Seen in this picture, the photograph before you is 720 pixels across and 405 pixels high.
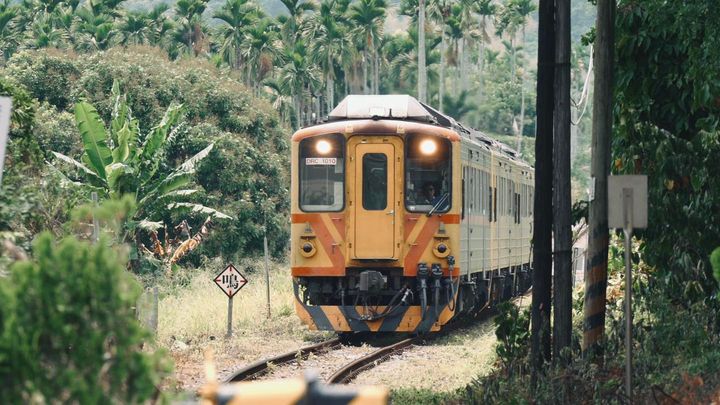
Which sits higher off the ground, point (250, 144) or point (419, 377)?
point (250, 144)

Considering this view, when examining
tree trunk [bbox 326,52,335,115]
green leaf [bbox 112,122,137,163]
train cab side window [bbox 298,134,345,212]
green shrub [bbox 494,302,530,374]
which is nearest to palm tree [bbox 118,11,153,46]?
tree trunk [bbox 326,52,335,115]

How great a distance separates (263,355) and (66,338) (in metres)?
12.7

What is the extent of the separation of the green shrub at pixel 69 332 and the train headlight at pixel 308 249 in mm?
13181

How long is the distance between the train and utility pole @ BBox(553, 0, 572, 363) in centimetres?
519

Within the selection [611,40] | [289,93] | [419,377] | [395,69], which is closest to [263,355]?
[419,377]

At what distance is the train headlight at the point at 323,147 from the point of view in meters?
20.0

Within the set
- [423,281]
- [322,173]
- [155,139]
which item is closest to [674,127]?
[423,281]

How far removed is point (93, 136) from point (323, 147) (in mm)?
5812

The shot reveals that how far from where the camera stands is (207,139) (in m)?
40.2

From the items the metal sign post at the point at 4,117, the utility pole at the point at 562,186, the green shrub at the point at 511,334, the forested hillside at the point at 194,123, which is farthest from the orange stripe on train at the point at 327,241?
the forested hillside at the point at 194,123

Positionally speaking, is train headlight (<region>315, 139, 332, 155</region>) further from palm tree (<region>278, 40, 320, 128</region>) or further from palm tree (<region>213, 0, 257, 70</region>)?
palm tree (<region>213, 0, 257, 70</region>)

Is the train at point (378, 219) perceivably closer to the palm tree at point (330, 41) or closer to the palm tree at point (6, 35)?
the palm tree at point (6, 35)

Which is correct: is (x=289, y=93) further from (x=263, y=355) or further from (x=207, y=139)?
(x=263, y=355)

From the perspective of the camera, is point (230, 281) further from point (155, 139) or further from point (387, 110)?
point (155, 139)
